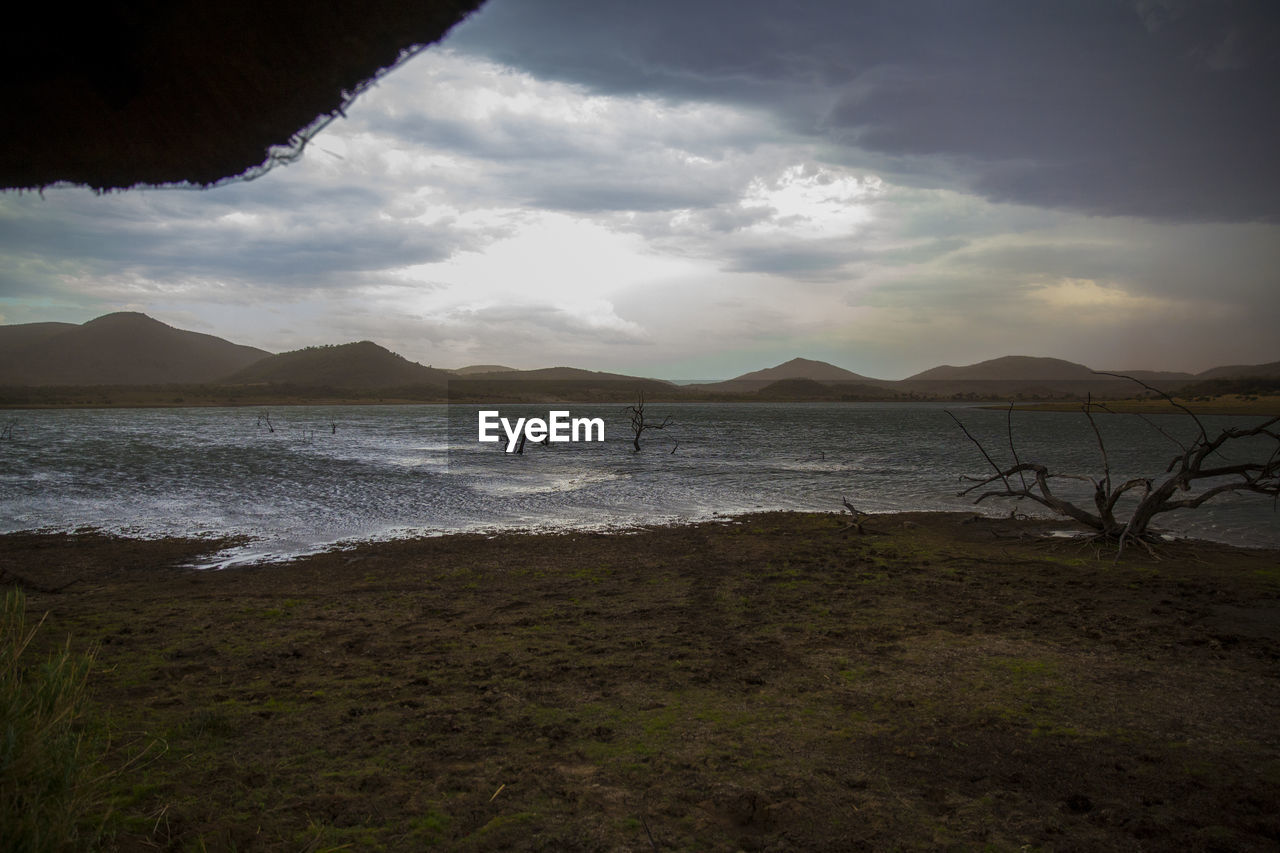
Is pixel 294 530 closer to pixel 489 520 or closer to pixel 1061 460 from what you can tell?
pixel 489 520

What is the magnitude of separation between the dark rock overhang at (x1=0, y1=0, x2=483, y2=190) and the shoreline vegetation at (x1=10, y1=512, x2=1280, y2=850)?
118 inches

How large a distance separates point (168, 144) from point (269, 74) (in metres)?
0.59

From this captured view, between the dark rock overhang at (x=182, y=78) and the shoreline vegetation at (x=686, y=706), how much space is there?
301cm

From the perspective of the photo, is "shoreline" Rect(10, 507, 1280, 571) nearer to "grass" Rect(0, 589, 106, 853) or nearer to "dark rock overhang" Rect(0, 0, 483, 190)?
"grass" Rect(0, 589, 106, 853)

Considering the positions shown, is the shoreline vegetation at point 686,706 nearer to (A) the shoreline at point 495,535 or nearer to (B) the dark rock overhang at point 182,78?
(A) the shoreline at point 495,535

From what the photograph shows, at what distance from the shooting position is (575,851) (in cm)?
355

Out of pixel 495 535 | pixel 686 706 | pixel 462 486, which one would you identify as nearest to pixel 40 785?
pixel 686 706

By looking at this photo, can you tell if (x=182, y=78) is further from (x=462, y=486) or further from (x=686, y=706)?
(x=462, y=486)

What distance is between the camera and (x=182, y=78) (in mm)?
2352

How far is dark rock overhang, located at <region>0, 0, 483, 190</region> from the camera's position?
197cm

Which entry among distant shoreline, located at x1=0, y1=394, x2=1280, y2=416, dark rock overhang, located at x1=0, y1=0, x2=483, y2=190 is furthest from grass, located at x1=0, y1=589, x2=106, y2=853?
distant shoreline, located at x1=0, y1=394, x2=1280, y2=416

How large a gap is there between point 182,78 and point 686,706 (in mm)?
5083

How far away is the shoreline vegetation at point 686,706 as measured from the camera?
12.5 feet

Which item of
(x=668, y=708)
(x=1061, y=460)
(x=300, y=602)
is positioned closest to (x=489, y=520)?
(x=300, y=602)
